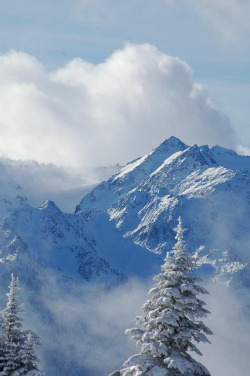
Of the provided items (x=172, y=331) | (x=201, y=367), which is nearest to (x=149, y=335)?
(x=172, y=331)

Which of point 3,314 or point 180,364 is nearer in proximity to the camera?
point 180,364

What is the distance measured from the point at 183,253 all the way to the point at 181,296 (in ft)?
10.4

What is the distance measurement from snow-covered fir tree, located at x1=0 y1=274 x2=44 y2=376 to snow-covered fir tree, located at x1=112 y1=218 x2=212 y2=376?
13.6m

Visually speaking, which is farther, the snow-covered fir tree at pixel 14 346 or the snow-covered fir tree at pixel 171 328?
the snow-covered fir tree at pixel 14 346

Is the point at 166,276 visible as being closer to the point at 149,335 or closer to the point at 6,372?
the point at 149,335

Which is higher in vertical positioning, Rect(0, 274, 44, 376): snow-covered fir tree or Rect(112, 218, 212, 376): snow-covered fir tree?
Rect(0, 274, 44, 376): snow-covered fir tree

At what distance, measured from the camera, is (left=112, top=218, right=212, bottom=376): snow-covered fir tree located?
34.5 metres

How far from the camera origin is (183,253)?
37500mm

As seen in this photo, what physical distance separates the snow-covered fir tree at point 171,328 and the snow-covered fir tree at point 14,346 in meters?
13.6

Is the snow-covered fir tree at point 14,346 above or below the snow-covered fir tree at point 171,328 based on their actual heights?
above

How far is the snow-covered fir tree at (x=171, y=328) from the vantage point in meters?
34.5

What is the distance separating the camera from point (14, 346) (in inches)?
1863

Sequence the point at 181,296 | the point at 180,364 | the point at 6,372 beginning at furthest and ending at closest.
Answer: the point at 6,372, the point at 181,296, the point at 180,364

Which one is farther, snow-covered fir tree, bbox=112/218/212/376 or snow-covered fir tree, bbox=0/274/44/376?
snow-covered fir tree, bbox=0/274/44/376
